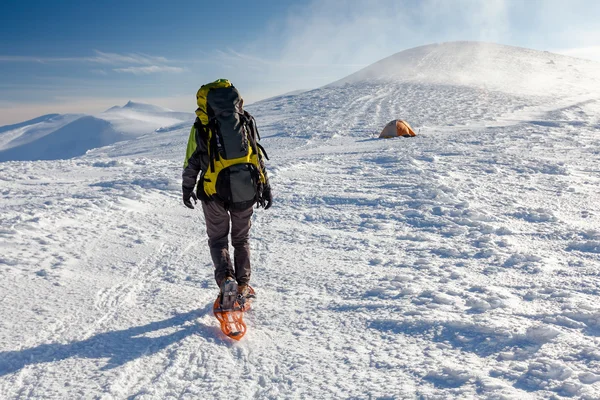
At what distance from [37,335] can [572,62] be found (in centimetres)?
5826

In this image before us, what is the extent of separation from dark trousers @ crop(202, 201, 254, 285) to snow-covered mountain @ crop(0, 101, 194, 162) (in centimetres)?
10673

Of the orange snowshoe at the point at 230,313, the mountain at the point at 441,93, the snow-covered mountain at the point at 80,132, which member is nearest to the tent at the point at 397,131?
the mountain at the point at 441,93

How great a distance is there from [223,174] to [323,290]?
53.6 inches

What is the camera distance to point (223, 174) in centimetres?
285

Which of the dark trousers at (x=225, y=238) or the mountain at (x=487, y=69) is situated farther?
the mountain at (x=487, y=69)

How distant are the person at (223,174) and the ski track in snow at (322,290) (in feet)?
1.55

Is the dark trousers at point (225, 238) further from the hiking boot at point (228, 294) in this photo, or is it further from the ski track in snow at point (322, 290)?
the ski track in snow at point (322, 290)

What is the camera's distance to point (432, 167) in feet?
28.5

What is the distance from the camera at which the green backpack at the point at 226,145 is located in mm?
2783

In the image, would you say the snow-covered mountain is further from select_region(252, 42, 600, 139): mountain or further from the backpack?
the backpack

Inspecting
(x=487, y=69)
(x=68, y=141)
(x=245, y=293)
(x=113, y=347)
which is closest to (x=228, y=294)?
(x=245, y=293)

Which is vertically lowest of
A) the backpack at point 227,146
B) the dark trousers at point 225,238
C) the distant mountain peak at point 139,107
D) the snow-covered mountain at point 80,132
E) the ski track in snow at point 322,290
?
the ski track in snow at point 322,290

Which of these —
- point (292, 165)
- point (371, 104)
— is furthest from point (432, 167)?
point (371, 104)

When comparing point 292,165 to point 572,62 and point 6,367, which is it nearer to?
point 6,367
